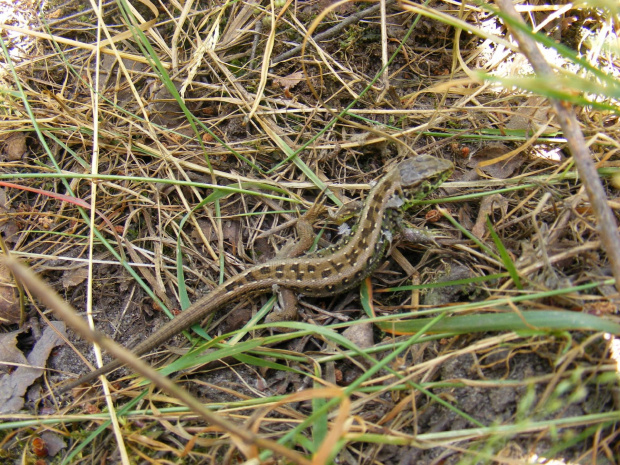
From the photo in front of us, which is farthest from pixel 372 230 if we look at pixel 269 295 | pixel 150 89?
pixel 150 89

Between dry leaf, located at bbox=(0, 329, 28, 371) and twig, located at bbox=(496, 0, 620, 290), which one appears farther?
dry leaf, located at bbox=(0, 329, 28, 371)

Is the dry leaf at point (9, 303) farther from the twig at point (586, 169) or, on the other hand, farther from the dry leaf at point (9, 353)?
the twig at point (586, 169)

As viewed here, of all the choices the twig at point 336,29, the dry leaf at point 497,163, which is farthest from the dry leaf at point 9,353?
the dry leaf at point 497,163

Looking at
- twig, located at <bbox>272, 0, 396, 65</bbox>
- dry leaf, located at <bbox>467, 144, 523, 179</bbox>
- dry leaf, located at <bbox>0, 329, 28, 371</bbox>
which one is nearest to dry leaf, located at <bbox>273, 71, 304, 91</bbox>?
twig, located at <bbox>272, 0, 396, 65</bbox>

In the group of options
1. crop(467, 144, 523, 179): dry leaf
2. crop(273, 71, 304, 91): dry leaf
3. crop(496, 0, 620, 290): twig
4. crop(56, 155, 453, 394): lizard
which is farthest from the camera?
crop(273, 71, 304, 91): dry leaf

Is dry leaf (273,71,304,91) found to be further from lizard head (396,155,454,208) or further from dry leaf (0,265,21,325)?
dry leaf (0,265,21,325)
